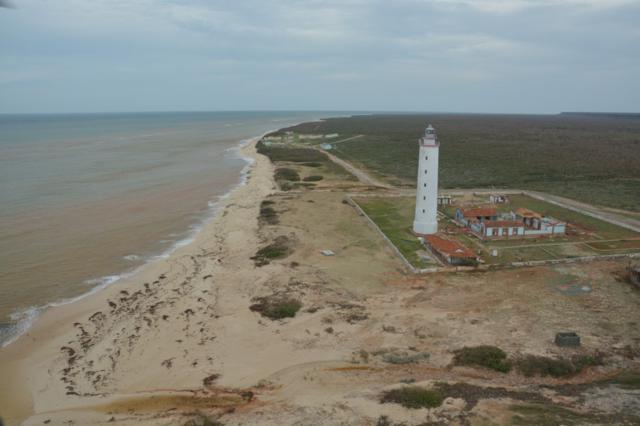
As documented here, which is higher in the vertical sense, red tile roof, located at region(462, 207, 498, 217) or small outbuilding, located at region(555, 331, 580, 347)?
red tile roof, located at region(462, 207, 498, 217)

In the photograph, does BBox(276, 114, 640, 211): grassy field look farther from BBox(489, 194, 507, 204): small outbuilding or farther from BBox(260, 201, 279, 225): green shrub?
BBox(260, 201, 279, 225): green shrub

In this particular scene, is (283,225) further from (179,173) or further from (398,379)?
(179,173)

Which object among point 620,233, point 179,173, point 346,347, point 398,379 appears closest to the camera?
point 398,379

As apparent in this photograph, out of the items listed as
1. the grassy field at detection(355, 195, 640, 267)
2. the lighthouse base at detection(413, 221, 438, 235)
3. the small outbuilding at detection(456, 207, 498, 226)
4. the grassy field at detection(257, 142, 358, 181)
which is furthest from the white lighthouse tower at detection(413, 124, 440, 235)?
the grassy field at detection(257, 142, 358, 181)

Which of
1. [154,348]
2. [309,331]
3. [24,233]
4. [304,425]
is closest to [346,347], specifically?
[309,331]

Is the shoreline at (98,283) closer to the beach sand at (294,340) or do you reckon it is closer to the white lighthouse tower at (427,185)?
the beach sand at (294,340)

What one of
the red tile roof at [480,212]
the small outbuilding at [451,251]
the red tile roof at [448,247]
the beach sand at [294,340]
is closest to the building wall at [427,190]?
the red tile roof at [448,247]
